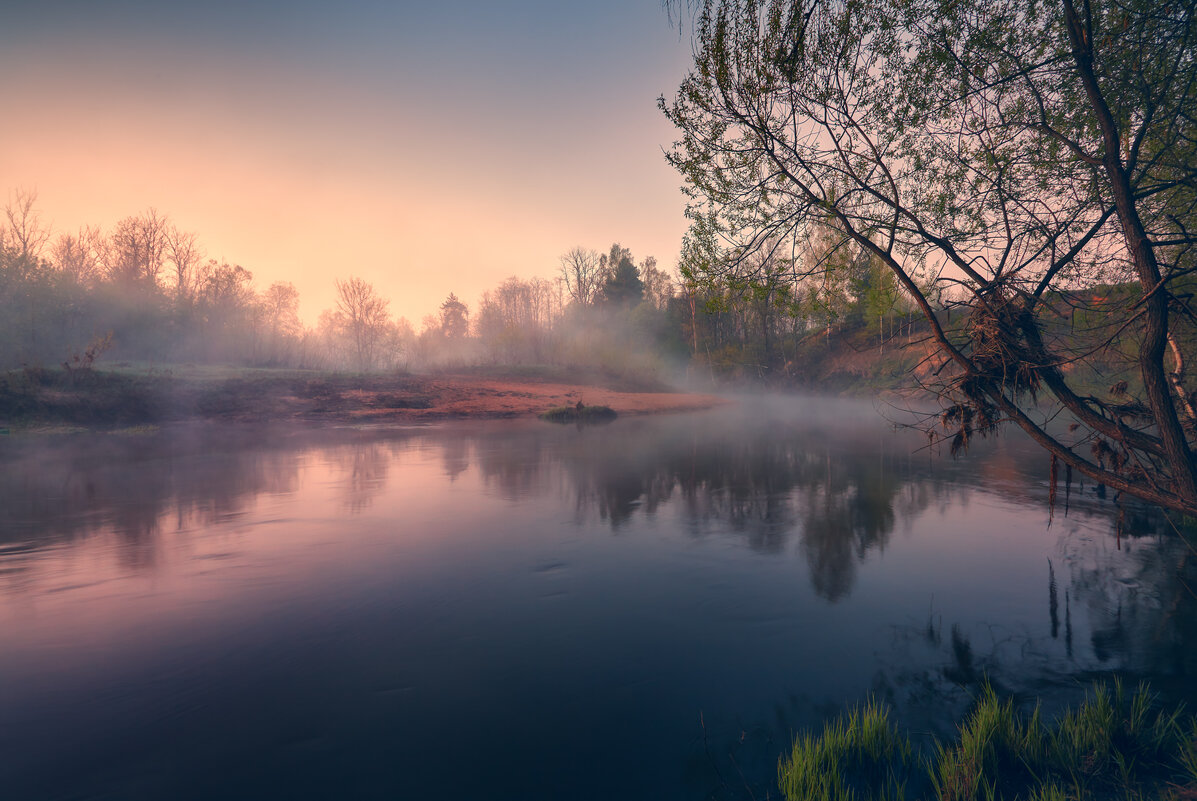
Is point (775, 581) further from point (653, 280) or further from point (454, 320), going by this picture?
point (454, 320)

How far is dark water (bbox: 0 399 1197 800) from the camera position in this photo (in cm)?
457

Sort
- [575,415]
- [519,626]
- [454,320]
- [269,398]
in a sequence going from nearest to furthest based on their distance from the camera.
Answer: [519,626] → [269,398] → [575,415] → [454,320]

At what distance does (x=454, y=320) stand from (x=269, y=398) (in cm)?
8188

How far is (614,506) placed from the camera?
13.4 m

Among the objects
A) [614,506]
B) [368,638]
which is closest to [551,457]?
[614,506]

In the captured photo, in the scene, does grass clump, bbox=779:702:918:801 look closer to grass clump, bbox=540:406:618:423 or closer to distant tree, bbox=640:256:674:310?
grass clump, bbox=540:406:618:423

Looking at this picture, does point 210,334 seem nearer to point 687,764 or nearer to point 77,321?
point 77,321

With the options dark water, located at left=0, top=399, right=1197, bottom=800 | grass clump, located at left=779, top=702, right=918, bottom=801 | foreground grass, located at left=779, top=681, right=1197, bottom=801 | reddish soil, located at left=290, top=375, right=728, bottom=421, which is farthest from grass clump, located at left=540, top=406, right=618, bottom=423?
foreground grass, located at left=779, top=681, right=1197, bottom=801

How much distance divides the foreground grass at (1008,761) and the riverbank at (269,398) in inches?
1186

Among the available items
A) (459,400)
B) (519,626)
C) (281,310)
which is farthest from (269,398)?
(281,310)

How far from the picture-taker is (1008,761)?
4.40 meters

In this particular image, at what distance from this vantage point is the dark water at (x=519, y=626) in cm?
457

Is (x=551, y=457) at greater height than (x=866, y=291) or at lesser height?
lesser

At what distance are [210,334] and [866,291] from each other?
66460 mm
